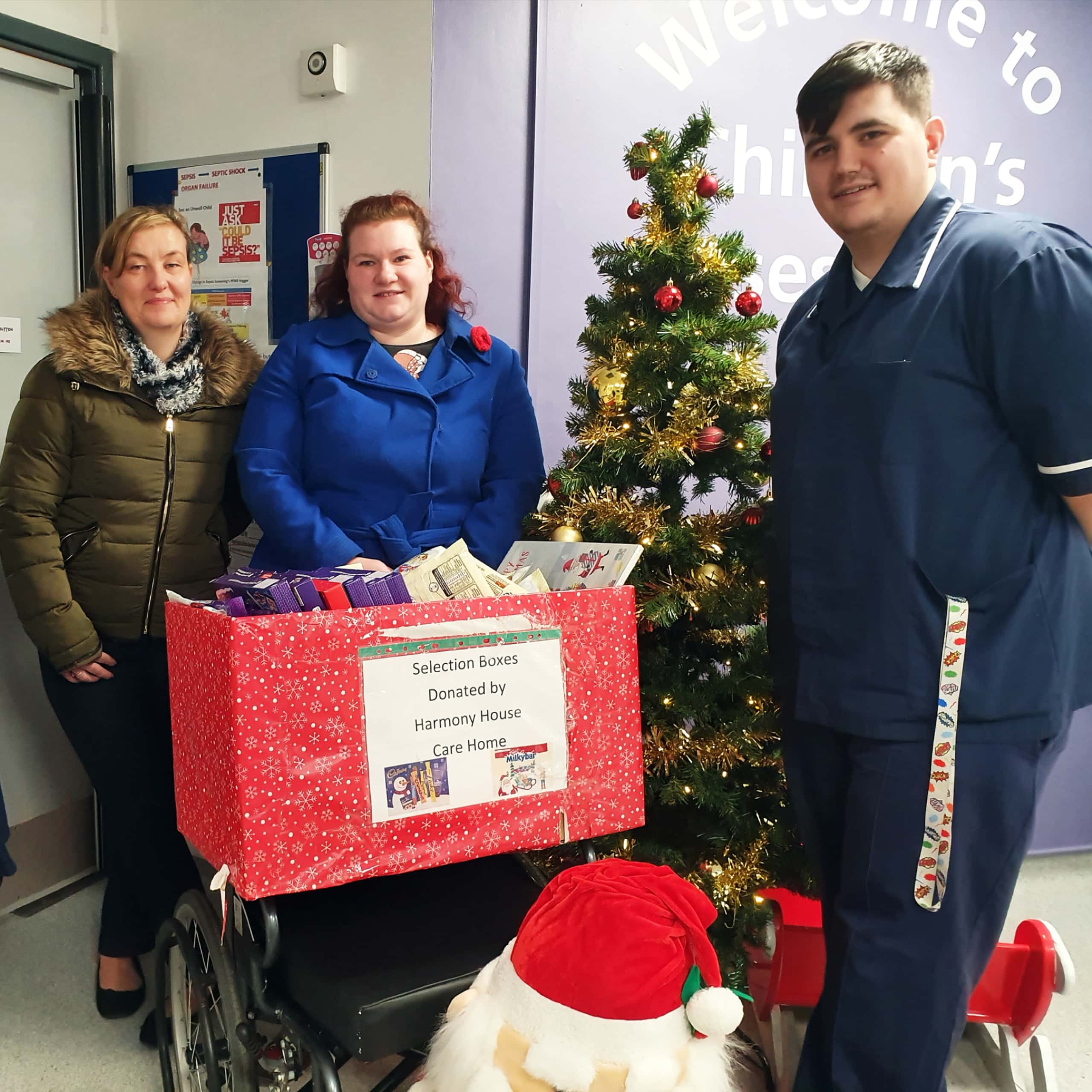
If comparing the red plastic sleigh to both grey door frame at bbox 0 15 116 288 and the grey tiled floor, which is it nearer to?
the grey tiled floor

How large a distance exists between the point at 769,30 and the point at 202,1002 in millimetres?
2683

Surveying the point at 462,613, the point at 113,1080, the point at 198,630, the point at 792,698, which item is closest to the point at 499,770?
the point at 462,613

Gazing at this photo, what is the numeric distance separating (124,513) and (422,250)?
0.83m

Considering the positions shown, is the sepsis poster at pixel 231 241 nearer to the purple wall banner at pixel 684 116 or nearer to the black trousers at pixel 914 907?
the purple wall banner at pixel 684 116

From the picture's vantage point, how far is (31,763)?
105 inches

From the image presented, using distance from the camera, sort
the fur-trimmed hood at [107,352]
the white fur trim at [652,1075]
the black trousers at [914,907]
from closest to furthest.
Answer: the white fur trim at [652,1075] < the black trousers at [914,907] < the fur-trimmed hood at [107,352]

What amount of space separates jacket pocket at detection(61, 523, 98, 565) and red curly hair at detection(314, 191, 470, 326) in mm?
675

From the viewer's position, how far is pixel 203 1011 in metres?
1.54

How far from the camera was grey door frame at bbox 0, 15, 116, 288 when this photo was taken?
270cm

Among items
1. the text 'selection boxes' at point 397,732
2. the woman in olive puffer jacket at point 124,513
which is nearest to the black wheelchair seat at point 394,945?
the text 'selection boxes' at point 397,732

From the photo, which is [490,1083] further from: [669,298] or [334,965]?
[669,298]

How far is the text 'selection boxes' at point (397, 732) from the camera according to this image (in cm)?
125

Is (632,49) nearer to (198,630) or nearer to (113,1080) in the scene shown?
(198,630)

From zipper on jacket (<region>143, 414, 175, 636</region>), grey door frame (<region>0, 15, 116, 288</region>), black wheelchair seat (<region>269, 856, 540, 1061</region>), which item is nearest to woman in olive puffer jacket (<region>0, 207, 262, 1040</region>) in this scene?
zipper on jacket (<region>143, 414, 175, 636</region>)
